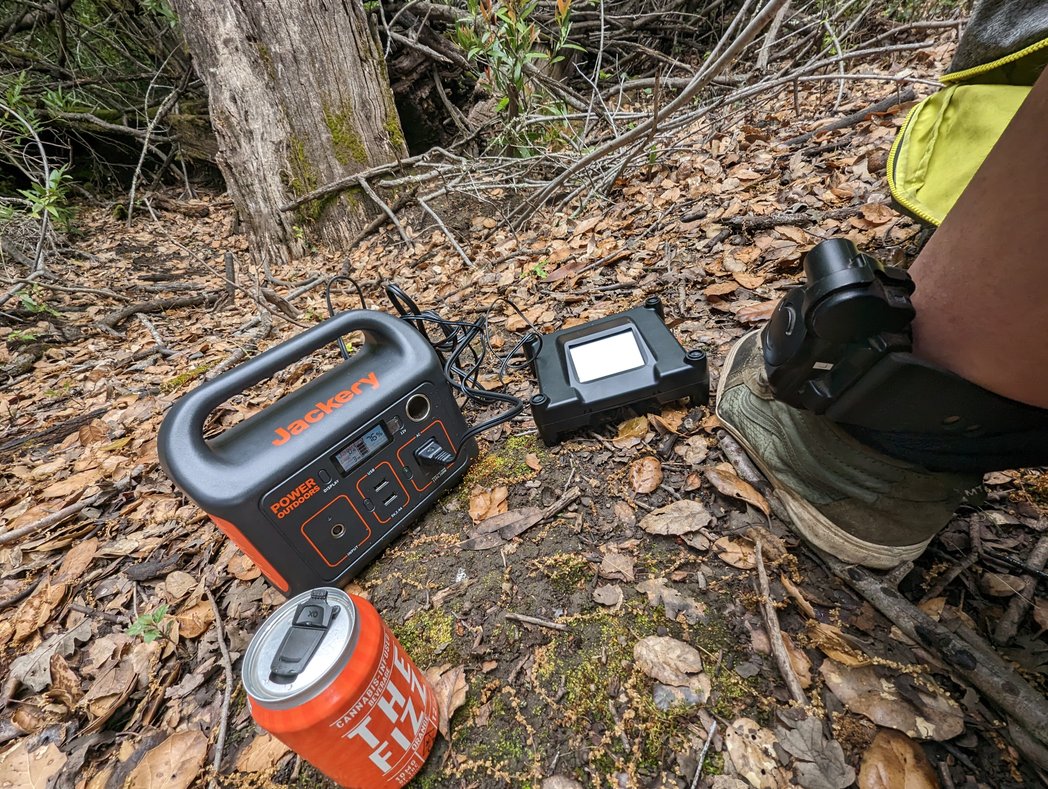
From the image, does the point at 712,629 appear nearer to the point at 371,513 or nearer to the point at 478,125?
the point at 371,513

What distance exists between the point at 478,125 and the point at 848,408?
4.37m

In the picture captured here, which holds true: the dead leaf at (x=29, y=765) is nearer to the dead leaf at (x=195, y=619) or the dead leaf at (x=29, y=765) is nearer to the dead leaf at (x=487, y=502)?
the dead leaf at (x=195, y=619)

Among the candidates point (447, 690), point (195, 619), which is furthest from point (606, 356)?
point (195, 619)

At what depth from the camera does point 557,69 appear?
168 inches

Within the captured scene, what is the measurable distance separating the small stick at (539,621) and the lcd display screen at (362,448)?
489 millimetres

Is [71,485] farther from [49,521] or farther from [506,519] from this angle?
[506,519]

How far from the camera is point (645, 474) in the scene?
1.24 m

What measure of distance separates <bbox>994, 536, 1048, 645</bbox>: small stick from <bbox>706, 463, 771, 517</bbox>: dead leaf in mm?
416

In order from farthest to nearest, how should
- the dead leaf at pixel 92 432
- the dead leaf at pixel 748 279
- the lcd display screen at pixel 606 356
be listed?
the dead leaf at pixel 92 432, the dead leaf at pixel 748 279, the lcd display screen at pixel 606 356

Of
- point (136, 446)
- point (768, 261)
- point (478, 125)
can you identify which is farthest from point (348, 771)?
point (478, 125)

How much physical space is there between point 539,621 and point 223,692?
76cm

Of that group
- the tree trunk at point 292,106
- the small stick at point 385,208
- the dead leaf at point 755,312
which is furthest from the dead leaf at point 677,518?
the tree trunk at point 292,106

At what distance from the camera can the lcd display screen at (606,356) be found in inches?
51.5

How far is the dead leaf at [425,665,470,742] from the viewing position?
87 cm
